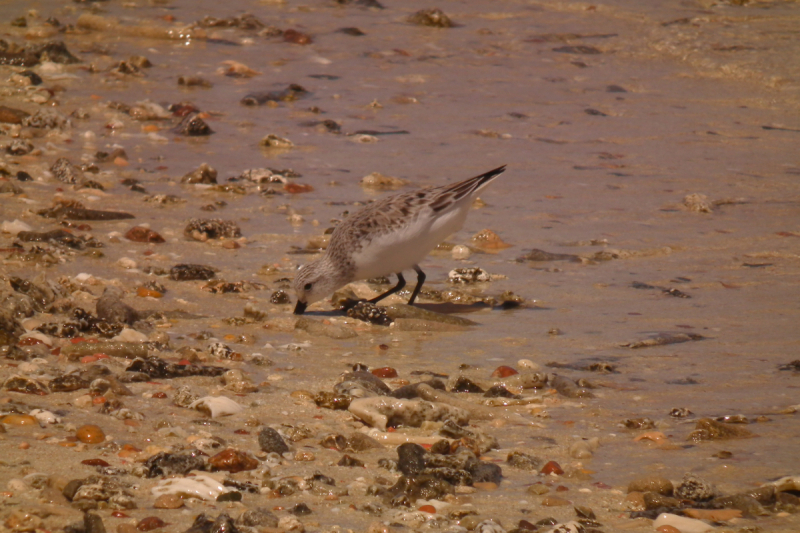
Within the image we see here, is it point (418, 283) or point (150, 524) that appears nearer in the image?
point (150, 524)

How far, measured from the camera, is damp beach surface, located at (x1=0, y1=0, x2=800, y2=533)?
10.4 ft

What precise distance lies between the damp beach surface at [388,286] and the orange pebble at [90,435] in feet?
0.13

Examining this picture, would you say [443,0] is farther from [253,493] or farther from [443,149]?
→ [253,493]

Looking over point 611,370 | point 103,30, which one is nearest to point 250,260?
point 611,370

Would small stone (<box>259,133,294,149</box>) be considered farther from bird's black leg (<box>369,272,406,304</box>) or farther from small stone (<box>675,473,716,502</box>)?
small stone (<box>675,473,716,502</box>)

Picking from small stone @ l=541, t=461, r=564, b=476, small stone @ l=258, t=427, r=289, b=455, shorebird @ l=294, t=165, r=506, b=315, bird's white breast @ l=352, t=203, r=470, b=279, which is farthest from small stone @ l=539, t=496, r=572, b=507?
bird's white breast @ l=352, t=203, r=470, b=279

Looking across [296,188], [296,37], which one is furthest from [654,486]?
[296,37]

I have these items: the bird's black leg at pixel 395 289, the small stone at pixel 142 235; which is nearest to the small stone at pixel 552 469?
the bird's black leg at pixel 395 289

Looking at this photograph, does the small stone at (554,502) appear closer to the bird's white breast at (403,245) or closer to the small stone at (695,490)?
→ the small stone at (695,490)

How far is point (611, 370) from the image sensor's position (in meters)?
A: 4.55

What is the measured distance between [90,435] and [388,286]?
355cm

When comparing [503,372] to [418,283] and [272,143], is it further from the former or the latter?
[272,143]

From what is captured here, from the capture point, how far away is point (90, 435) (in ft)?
10.9

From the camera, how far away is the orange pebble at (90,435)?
3295 mm
